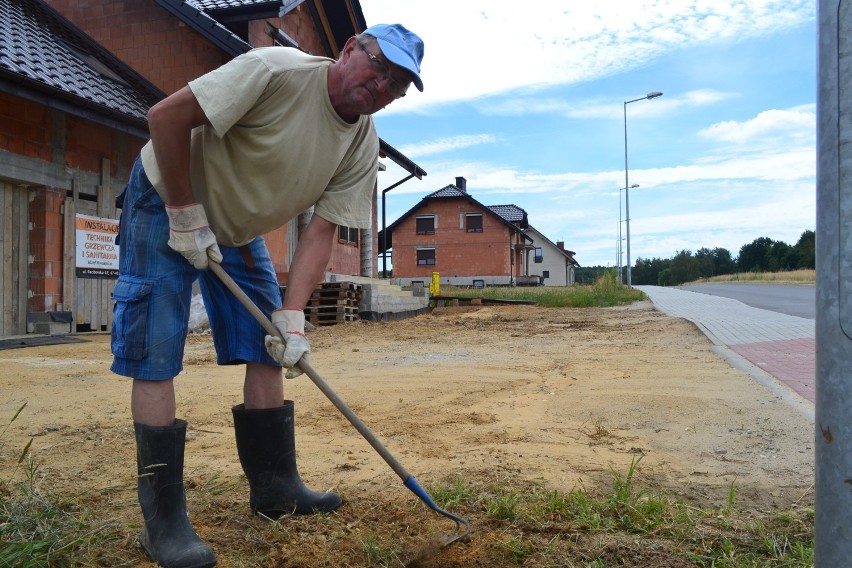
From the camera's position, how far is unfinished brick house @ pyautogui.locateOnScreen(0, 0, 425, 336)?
7.87 metres

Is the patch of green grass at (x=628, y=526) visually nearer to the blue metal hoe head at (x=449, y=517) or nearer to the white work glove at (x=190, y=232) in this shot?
the blue metal hoe head at (x=449, y=517)

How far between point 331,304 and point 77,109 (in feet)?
16.9

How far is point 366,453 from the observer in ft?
10.3

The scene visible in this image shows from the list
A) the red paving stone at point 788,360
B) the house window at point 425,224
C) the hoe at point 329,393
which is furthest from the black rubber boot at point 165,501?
the house window at point 425,224

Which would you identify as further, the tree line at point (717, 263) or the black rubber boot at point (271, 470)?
the tree line at point (717, 263)

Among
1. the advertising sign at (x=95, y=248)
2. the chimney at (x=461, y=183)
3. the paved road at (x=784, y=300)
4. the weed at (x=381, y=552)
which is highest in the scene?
the chimney at (x=461, y=183)

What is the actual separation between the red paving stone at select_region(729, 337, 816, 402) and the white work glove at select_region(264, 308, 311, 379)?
327 centimetres

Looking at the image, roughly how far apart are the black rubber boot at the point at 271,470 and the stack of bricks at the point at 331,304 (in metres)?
9.03

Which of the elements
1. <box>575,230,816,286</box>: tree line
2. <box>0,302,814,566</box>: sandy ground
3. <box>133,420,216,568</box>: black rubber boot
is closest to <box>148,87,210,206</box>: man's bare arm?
<box>133,420,216,568</box>: black rubber boot

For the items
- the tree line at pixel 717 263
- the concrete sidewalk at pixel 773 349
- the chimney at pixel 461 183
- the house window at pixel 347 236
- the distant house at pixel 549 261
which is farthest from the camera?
the tree line at pixel 717 263

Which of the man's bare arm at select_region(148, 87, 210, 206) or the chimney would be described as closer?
the man's bare arm at select_region(148, 87, 210, 206)

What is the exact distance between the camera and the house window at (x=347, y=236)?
15.4 m

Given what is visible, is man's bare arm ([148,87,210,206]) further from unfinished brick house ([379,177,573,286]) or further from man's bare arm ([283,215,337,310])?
unfinished brick house ([379,177,573,286])

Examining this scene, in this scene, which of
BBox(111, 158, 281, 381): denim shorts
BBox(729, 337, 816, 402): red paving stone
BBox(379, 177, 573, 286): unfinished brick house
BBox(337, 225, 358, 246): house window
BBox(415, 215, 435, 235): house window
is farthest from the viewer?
BBox(415, 215, 435, 235): house window
